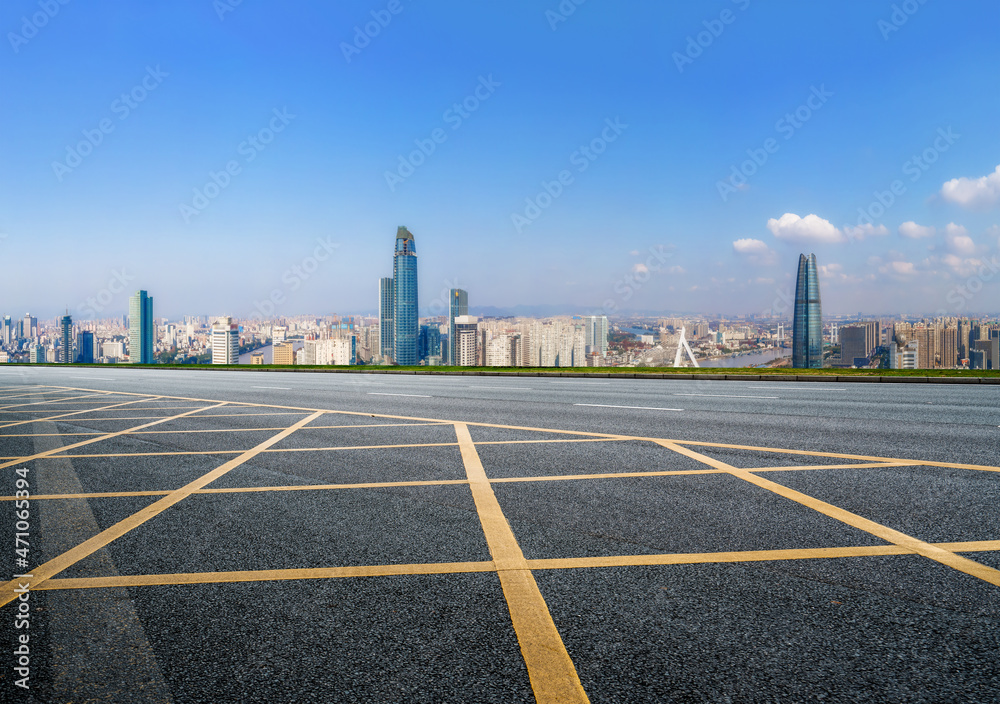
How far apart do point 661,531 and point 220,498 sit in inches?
140

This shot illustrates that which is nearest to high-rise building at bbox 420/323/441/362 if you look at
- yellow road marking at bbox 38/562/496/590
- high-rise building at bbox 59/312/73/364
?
high-rise building at bbox 59/312/73/364

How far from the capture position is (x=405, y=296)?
69.5 meters

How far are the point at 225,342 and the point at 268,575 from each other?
35275 mm

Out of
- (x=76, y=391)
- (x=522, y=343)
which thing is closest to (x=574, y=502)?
(x=76, y=391)

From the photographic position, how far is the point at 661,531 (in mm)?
3711

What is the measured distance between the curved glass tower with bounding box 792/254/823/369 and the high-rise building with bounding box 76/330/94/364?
51942mm

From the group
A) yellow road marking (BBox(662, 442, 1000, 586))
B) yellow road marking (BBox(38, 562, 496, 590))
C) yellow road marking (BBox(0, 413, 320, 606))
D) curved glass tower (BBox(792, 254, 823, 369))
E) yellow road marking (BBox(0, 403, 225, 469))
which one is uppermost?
curved glass tower (BBox(792, 254, 823, 369))

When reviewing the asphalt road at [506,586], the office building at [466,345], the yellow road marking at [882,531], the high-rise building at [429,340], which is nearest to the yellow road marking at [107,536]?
the asphalt road at [506,586]

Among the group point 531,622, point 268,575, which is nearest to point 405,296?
point 268,575

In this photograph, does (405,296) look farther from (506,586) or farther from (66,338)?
(506,586)

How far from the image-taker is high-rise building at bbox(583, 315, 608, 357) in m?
26.4

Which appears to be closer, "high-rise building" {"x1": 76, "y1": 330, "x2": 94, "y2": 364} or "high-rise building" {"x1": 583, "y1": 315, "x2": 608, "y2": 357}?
"high-rise building" {"x1": 583, "y1": 315, "x2": 608, "y2": 357}

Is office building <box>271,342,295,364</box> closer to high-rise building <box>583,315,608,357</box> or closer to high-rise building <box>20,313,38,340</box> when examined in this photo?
high-rise building <box>583,315,608,357</box>

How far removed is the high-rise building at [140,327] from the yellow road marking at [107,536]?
40199 mm
